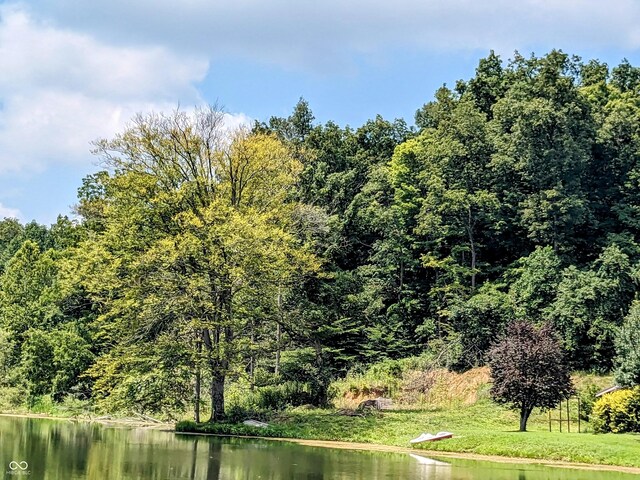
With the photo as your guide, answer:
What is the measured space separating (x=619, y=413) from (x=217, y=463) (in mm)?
17763

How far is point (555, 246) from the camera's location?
5066cm

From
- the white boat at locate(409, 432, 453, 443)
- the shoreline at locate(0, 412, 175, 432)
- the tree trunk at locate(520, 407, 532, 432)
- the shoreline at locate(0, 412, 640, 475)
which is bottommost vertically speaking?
the shoreline at locate(0, 412, 175, 432)

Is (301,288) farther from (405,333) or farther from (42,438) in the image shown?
(42,438)

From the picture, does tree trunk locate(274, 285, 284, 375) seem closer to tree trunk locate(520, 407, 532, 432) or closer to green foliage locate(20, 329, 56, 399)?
tree trunk locate(520, 407, 532, 432)

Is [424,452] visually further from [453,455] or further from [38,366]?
[38,366]

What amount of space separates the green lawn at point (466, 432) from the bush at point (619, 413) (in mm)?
2129

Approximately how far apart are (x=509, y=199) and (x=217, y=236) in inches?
1172

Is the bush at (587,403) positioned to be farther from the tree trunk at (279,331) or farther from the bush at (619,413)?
the tree trunk at (279,331)

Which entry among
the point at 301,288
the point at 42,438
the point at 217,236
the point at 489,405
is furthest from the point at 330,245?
the point at 42,438

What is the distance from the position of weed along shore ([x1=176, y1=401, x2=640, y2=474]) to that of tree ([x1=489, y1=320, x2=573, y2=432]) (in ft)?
4.66

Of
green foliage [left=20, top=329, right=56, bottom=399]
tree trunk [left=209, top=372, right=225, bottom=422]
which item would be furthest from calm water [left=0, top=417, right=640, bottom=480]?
green foliage [left=20, top=329, right=56, bottom=399]

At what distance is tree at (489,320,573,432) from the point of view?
3011 centimetres

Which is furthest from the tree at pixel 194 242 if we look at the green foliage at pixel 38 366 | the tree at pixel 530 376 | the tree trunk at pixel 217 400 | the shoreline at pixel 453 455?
the green foliage at pixel 38 366

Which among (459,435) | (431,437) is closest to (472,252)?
(459,435)
